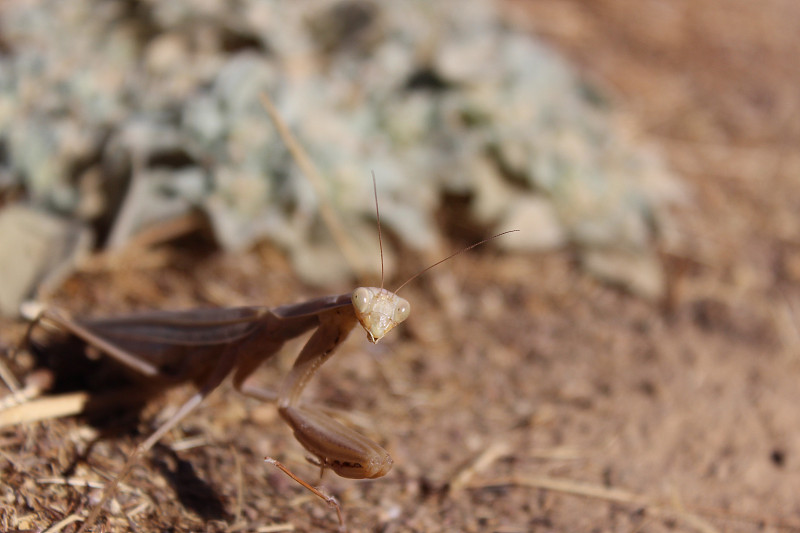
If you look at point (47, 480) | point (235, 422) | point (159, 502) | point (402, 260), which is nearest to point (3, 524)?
point (47, 480)

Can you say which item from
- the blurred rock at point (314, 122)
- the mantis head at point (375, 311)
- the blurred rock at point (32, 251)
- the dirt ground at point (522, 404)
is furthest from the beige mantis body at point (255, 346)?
the blurred rock at point (314, 122)

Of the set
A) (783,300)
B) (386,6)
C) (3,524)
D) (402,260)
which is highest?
(386,6)

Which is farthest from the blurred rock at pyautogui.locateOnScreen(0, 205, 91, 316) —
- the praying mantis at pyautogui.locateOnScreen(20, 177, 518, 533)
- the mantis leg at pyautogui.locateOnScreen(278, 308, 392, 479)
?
the mantis leg at pyautogui.locateOnScreen(278, 308, 392, 479)

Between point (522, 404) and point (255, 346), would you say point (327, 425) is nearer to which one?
point (255, 346)

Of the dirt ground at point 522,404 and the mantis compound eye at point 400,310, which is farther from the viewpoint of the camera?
the dirt ground at point 522,404

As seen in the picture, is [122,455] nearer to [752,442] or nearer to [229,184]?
[229,184]

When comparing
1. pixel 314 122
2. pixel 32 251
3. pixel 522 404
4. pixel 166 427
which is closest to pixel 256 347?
pixel 166 427

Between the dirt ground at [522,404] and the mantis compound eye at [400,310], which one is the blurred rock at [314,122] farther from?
the mantis compound eye at [400,310]
